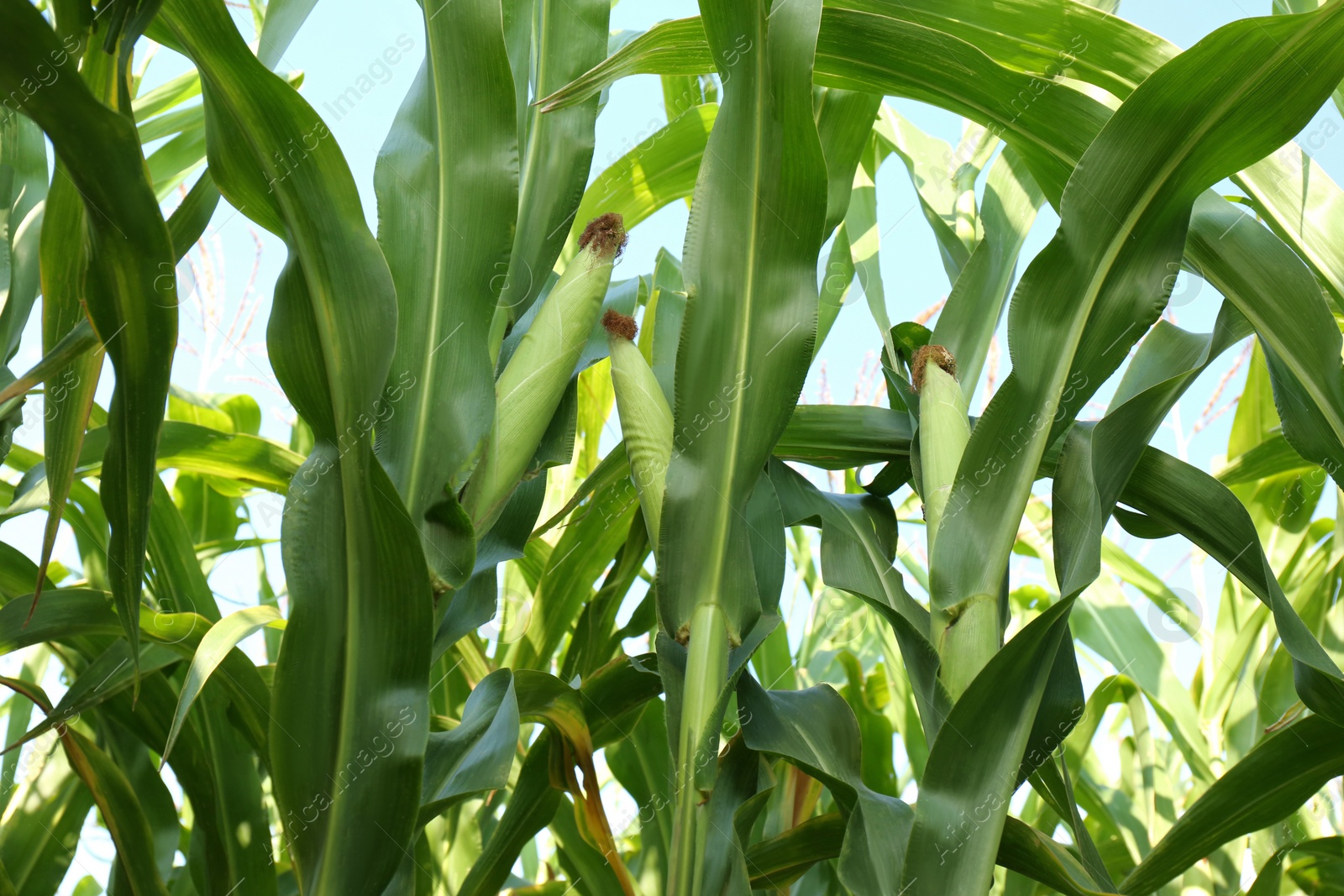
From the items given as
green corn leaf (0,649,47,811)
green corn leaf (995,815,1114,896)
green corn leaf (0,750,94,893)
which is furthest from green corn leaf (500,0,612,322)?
green corn leaf (0,649,47,811)

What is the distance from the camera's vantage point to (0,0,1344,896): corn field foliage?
512 mm

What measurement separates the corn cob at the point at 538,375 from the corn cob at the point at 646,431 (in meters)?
0.04

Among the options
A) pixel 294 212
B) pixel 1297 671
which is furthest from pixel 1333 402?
pixel 294 212

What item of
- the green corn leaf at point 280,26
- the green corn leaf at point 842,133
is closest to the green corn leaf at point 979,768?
the green corn leaf at point 842,133

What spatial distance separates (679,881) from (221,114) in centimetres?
50

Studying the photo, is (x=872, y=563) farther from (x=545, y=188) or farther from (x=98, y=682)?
(x=98, y=682)

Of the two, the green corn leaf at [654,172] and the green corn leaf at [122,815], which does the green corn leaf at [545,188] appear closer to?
the green corn leaf at [654,172]

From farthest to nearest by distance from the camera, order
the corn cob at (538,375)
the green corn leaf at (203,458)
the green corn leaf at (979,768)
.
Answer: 1. the green corn leaf at (203,458)
2. the corn cob at (538,375)
3. the green corn leaf at (979,768)

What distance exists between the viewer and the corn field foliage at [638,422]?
0.51 m

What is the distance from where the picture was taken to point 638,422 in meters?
0.62

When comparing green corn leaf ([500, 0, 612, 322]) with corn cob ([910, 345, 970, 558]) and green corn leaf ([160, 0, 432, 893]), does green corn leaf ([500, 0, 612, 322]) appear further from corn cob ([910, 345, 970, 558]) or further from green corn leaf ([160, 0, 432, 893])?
corn cob ([910, 345, 970, 558])

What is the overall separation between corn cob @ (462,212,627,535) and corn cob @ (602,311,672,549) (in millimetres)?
41

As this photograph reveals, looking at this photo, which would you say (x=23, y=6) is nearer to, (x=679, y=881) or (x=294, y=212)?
(x=294, y=212)

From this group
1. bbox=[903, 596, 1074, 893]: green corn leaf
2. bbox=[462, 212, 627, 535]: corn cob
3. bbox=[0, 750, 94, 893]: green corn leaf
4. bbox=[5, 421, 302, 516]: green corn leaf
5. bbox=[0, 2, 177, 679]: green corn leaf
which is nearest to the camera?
bbox=[0, 2, 177, 679]: green corn leaf
